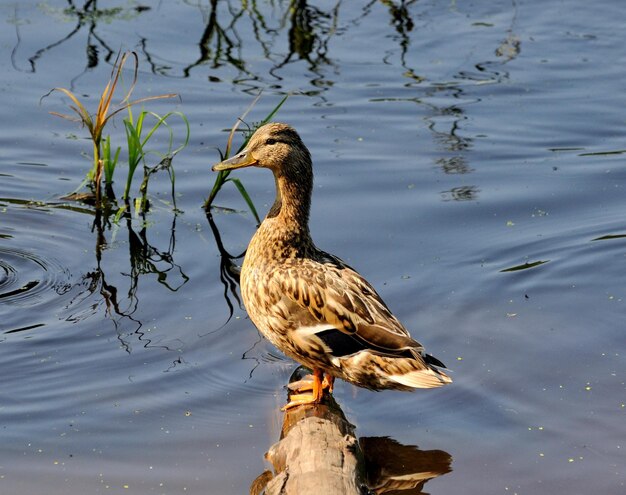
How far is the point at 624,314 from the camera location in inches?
270

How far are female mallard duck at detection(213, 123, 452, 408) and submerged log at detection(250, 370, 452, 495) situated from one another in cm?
26

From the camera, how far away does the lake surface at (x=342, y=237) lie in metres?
5.58

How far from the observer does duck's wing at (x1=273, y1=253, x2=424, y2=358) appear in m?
5.28

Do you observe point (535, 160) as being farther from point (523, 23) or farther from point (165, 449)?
point (165, 449)

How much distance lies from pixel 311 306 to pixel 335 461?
1078mm

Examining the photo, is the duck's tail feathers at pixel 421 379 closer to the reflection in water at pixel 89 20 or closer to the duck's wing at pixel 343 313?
the duck's wing at pixel 343 313

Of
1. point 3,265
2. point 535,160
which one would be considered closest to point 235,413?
point 3,265

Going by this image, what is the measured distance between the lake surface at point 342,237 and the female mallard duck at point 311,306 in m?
0.48

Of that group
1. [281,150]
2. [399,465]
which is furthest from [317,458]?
[281,150]

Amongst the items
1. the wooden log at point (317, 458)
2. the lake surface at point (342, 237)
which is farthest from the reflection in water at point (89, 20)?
the wooden log at point (317, 458)

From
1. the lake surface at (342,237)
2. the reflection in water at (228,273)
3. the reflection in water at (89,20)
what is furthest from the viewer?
the reflection in water at (89,20)

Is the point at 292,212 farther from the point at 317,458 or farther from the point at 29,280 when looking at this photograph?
the point at 29,280

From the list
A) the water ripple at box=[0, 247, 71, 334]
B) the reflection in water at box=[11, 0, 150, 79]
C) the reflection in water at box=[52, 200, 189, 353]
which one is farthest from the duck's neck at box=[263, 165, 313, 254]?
the reflection in water at box=[11, 0, 150, 79]

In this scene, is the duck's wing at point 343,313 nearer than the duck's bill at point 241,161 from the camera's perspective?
Yes
